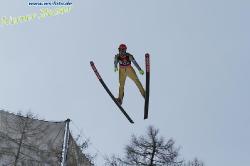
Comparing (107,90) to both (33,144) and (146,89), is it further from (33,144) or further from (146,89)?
(33,144)

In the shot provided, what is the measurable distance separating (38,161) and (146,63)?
8264mm

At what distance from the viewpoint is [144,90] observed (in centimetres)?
1609

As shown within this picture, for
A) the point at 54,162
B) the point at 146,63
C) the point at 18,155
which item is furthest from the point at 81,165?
the point at 146,63

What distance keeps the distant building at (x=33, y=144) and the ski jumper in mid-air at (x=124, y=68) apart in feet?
14.8

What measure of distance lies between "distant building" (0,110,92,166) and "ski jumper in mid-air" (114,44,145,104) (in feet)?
14.8

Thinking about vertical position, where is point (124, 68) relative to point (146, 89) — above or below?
above

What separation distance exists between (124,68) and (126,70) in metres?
0.17

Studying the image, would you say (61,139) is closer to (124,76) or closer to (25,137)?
(25,137)

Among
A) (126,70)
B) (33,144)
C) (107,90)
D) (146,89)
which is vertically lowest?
(33,144)

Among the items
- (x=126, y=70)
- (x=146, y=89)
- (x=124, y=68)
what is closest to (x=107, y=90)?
(x=126, y=70)

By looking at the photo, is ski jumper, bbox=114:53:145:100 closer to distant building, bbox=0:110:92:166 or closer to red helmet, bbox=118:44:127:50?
red helmet, bbox=118:44:127:50

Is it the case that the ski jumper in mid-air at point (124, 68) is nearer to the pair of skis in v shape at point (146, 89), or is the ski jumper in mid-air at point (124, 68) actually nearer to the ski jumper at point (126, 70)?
the ski jumper at point (126, 70)

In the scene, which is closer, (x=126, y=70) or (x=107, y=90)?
(x=126, y=70)

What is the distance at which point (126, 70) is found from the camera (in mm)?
15773
